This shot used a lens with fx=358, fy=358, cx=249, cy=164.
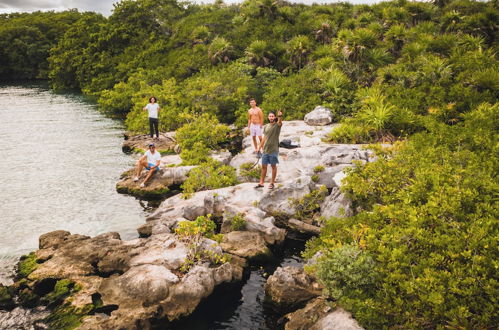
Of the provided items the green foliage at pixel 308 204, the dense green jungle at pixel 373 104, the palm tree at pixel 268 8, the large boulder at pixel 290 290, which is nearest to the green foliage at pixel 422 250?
the dense green jungle at pixel 373 104

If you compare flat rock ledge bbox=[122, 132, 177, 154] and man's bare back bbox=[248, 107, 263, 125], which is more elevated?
man's bare back bbox=[248, 107, 263, 125]

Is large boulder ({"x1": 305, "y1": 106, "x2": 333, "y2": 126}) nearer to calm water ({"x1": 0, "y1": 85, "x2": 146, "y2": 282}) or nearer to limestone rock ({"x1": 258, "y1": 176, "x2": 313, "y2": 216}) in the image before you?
limestone rock ({"x1": 258, "y1": 176, "x2": 313, "y2": 216})

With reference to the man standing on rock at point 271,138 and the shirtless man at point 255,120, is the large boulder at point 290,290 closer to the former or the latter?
the man standing on rock at point 271,138

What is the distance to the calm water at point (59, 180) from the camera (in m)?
11.6

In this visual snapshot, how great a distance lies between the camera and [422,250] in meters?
6.52

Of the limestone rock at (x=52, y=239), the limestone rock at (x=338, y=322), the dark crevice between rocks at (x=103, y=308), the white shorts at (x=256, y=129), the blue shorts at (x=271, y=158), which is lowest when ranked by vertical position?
the dark crevice between rocks at (x=103, y=308)

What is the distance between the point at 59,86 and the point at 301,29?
33688mm

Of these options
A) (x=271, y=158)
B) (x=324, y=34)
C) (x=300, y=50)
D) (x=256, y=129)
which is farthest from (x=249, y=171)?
(x=324, y=34)

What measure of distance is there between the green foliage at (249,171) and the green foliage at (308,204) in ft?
9.08

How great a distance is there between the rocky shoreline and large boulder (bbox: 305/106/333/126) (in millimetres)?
6165

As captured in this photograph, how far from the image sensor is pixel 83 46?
158 ft

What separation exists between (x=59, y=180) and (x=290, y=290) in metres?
12.7

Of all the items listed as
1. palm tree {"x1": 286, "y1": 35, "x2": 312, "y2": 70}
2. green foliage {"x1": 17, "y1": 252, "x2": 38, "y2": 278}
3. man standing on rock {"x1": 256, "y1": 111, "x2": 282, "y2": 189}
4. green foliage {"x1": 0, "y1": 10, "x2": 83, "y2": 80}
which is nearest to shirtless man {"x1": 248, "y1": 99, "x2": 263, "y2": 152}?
man standing on rock {"x1": 256, "y1": 111, "x2": 282, "y2": 189}

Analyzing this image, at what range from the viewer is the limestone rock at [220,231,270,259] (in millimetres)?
9289
